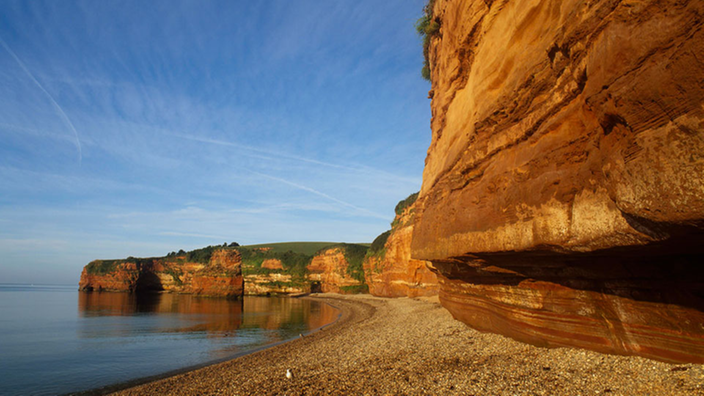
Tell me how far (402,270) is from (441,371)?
31558mm

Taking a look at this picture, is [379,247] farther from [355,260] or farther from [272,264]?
[272,264]

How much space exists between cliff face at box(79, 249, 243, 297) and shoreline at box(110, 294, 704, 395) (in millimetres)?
65370

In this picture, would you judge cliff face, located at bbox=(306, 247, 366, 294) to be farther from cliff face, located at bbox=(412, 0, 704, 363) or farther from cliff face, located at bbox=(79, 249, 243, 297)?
cliff face, located at bbox=(412, 0, 704, 363)

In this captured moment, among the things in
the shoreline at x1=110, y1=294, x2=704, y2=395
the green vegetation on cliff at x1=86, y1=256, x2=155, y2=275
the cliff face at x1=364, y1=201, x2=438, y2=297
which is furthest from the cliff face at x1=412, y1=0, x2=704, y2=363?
the green vegetation on cliff at x1=86, y1=256, x2=155, y2=275

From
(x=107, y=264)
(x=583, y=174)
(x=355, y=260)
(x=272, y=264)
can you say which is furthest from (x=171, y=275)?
(x=583, y=174)

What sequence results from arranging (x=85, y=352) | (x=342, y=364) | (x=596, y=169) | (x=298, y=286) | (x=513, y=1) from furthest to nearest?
(x=298, y=286)
(x=85, y=352)
(x=342, y=364)
(x=513, y=1)
(x=596, y=169)

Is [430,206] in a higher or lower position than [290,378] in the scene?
higher

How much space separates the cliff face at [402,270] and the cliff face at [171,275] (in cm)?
3806

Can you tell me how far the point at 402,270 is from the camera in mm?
39656

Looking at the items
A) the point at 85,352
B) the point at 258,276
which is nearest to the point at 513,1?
the point at 85,352

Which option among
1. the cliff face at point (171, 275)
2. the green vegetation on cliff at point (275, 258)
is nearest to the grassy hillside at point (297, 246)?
the cliff face at point (171, 275)

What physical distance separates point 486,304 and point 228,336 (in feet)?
57.8

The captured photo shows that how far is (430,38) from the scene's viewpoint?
18.1 metres

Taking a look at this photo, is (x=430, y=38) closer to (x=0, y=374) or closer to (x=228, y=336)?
(x=228, y=336)
